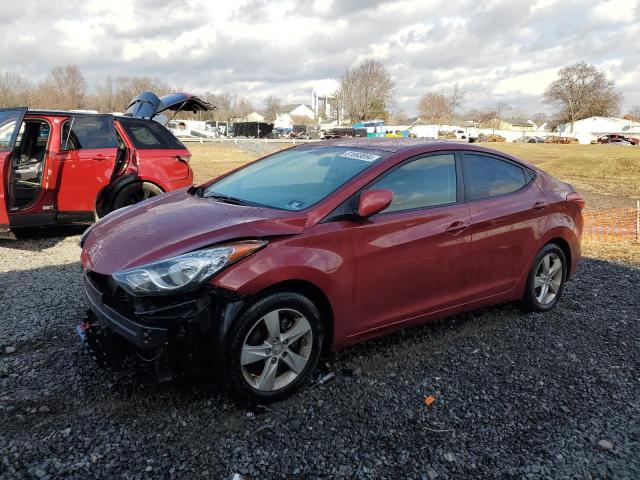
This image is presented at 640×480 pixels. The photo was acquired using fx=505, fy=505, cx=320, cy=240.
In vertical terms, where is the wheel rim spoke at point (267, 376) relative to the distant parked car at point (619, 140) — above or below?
below

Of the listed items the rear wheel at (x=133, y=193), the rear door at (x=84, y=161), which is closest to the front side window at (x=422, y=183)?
the rear wheel at (x=133, y=193)

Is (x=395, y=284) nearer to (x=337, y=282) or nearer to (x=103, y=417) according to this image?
(x=337, y=282)

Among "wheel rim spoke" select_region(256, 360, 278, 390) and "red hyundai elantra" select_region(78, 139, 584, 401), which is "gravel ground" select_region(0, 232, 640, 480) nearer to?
"wheel rim spoke" select_region(256, 360, 278, 390)

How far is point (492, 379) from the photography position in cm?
353

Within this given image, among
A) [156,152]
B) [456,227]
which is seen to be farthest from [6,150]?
[456,227]

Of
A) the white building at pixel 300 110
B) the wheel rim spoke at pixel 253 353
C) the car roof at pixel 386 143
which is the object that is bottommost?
the wheel rim spoke at pixel 253 353

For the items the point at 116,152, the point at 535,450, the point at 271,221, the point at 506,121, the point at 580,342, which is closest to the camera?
the point at 535,450

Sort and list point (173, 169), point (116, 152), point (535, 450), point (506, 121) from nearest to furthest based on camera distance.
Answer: point (535, 450) < point (116, 152) < point (173, 169) < point (506, 121)

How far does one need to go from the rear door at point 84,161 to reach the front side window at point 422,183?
4.75 meters

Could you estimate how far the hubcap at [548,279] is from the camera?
4637mm

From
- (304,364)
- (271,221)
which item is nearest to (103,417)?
(304,364)

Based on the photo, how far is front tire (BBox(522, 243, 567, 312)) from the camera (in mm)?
4547

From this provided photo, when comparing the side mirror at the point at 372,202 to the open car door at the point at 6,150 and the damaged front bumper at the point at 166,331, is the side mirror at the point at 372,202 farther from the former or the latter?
the open car door at the point at 6,150

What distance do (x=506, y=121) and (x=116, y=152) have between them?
14954 cm
